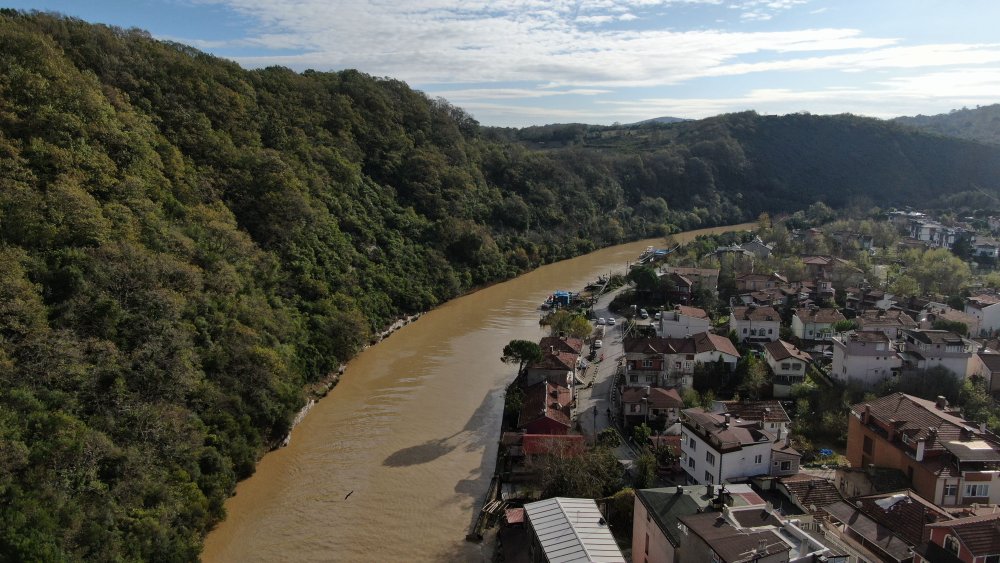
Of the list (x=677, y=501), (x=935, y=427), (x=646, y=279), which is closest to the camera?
(x=677, y=501)

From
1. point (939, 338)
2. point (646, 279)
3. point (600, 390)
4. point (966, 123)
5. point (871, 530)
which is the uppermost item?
point (966, 123)

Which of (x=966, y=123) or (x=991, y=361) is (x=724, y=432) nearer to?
(x=991, y=361)

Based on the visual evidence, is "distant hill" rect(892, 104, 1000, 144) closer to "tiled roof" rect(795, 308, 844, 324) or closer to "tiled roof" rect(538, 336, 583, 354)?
"tiled roof" rect(795, 308, 844, 324)

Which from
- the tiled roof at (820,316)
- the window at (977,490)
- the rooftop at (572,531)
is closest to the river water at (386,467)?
the rooftop at (572,531)

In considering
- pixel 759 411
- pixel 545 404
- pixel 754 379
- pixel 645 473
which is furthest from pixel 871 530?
pixel 545 404

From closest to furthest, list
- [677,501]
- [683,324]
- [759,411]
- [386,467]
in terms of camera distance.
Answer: [677,501] → [759,411] → [386,467] → [683,324]

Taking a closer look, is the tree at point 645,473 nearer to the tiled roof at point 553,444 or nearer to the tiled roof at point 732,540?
the tiled roof at point 553,444
